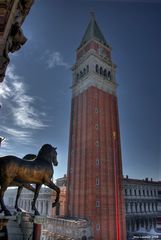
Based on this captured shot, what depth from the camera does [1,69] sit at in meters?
3.09

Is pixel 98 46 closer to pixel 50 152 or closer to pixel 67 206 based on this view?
pixel 67 206

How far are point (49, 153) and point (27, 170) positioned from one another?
2.58 feet

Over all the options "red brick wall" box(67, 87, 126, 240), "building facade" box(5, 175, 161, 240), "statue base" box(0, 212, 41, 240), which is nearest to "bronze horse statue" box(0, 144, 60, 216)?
"statue base" box(0, 212, 41, 240)

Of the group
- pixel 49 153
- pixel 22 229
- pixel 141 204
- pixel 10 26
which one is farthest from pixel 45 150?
pixel 141 204

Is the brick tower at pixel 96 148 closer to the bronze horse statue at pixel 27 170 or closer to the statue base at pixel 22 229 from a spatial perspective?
the statue base at pixel 22 229

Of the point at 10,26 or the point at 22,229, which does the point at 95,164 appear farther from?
the point at 10,26

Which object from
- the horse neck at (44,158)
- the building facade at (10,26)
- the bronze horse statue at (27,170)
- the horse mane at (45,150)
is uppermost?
the building facade at (10,26)

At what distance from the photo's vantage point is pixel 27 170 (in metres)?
4.32

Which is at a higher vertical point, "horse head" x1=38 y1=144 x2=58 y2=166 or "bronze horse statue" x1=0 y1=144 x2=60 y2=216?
"horse head" x1=38 y1=144 x2=58 y2=166

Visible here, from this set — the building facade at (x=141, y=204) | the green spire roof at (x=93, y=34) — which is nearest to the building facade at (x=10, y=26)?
the green spire roof at (x=93, y=34)

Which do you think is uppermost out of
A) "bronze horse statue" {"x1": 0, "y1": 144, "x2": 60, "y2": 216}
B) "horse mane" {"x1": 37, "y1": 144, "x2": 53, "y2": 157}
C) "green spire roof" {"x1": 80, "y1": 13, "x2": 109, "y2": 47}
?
"green spire roof" {"x1": 80, "y1": 13, "x2": 109, "y2": 47}

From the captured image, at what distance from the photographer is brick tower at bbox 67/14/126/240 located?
2534cm

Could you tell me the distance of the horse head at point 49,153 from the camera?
4.90 meters

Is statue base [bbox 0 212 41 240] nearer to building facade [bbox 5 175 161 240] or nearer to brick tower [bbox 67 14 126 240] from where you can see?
brick tower [bbox 67 14 126 240]
